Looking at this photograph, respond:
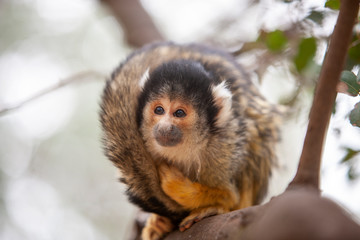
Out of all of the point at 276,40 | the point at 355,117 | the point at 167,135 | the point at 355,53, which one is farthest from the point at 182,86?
the point at 355,117

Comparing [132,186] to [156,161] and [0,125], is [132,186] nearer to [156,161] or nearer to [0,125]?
[156,161]

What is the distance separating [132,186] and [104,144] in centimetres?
42

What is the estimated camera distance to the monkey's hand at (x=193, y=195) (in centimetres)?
253

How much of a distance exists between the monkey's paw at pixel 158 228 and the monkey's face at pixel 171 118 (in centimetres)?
54

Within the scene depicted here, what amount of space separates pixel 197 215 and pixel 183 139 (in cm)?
62

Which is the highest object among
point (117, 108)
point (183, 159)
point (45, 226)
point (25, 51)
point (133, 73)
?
point (25, 51)

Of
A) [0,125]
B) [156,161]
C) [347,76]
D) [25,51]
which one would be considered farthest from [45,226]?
[347,76]

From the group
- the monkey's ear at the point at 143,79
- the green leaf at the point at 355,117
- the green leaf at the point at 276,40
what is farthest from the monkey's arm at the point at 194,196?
the green leaf at the point at 276,40

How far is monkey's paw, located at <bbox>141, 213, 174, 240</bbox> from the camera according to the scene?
268 centimetres

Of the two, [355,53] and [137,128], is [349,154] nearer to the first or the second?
[355,53]

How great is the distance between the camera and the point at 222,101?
9.29ft

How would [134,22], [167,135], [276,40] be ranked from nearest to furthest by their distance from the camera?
1. [167,135]
2. [276,40]
3. [134,22]

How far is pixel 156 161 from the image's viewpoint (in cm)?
288

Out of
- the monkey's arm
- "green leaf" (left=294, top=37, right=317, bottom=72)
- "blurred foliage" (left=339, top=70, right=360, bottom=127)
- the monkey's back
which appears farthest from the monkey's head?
"blurred foliage" (left=339, top=70, right=360, bottom=127)
